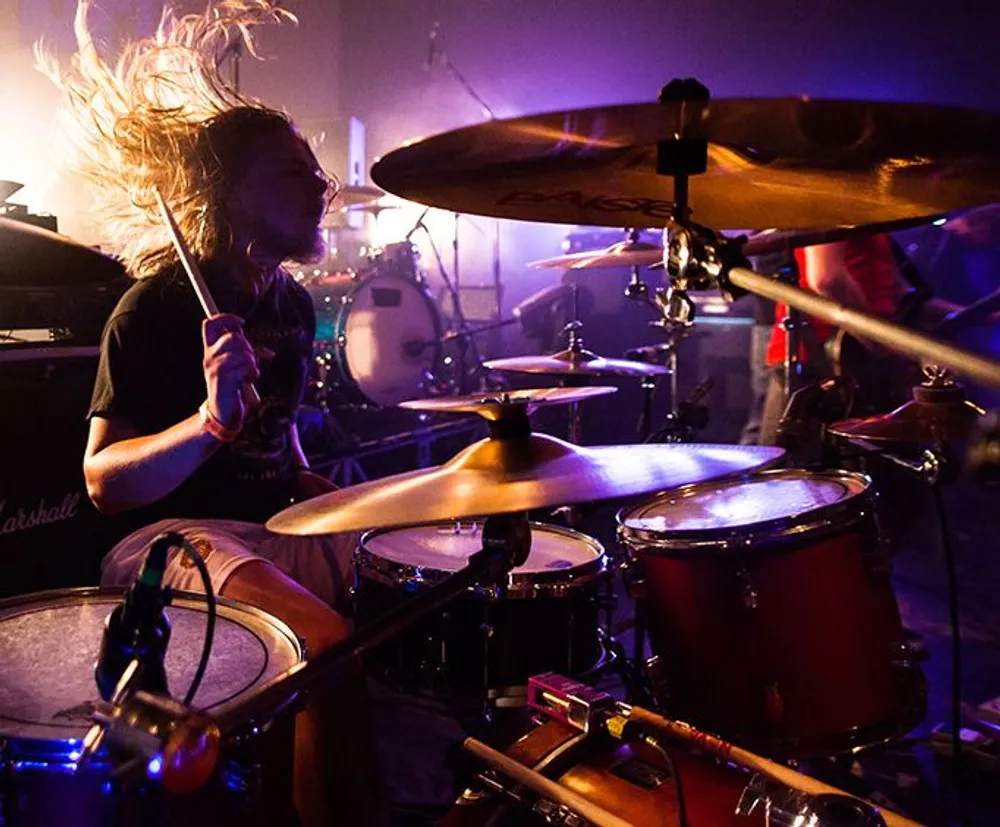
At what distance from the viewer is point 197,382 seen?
2.11 meters

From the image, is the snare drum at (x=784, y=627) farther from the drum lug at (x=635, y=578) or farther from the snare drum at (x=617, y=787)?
the snare drum at (x=617, y=787)

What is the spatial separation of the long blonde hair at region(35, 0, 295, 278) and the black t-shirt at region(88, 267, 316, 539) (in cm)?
17

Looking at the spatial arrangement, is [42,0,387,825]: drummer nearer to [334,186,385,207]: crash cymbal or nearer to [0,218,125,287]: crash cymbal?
[0,218,125,287]: crash cymbal

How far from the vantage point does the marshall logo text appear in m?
2.38

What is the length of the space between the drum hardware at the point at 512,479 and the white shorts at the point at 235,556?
0.48 m

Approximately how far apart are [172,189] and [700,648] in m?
1.76

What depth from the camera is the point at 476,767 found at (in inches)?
57.9

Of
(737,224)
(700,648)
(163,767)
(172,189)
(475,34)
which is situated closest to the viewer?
(163,767)

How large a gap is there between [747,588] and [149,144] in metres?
1.86

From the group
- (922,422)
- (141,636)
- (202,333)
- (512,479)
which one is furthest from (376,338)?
(141,636)

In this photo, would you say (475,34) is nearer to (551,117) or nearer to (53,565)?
(53,565)

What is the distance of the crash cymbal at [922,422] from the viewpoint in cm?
206

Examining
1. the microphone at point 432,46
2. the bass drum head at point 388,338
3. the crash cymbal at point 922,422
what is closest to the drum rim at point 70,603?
the crash cymbal at point 922,422

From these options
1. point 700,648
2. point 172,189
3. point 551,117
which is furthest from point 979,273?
point 551,117
